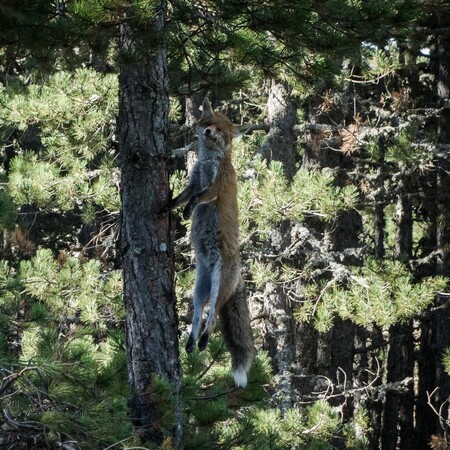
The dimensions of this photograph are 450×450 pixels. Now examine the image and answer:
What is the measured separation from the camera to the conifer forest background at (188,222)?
5.06 meters

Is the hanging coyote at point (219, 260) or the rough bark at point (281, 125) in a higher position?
the rough bark at point (281, 125)

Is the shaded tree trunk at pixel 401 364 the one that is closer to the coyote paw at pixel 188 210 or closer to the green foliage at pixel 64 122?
the green foliage at pixel 64 122

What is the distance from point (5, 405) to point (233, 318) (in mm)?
2286

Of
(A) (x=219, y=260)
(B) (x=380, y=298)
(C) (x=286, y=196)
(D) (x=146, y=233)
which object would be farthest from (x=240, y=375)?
(C) (x=286, y=196)

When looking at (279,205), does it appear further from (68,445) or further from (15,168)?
(68,445)

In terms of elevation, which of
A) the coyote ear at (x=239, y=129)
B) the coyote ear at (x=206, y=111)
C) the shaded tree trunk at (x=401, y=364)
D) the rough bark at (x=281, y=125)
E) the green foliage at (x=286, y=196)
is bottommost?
the shaded tree trunk at (x=401, y=364)

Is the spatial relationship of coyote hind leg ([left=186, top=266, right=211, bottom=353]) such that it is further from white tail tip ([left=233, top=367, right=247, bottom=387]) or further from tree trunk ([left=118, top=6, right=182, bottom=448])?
tree trunk ([left=118, top=6, right=182, bottom=448])

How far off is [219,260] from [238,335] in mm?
598

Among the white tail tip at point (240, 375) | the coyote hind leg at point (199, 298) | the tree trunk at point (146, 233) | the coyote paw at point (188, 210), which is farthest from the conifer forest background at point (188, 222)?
the coyote paw at point (188, 210)

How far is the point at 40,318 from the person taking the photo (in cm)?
736

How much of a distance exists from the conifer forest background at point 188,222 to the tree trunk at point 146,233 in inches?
0.5

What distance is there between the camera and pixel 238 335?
6449mm

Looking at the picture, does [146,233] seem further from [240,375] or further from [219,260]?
[240,375]

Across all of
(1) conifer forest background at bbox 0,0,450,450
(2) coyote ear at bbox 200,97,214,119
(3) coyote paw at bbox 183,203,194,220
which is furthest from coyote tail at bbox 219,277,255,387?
(2) coyote ear at bbox 200,97,214,119
